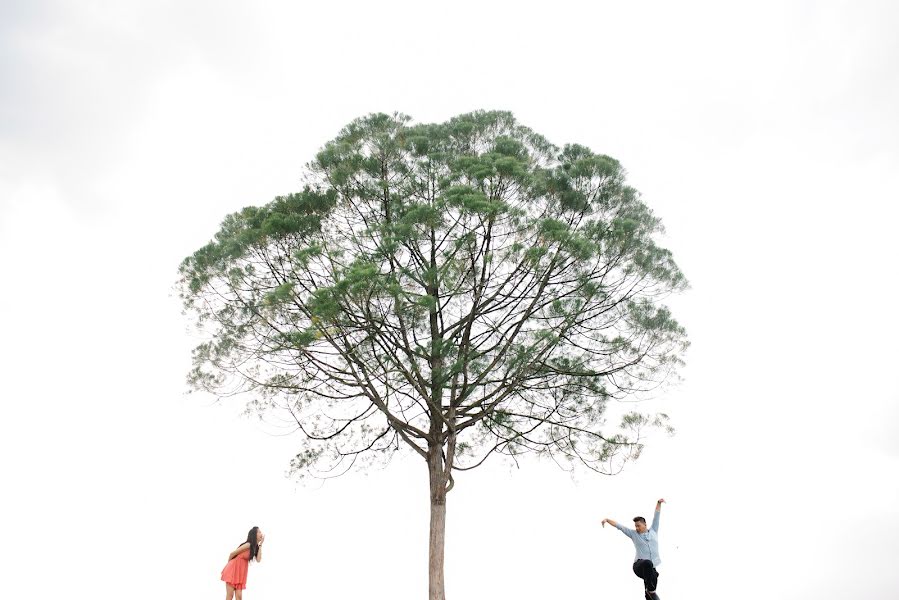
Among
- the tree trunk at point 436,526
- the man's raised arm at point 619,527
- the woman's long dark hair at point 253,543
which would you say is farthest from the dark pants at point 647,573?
the woman's long dark hair at point 253,543

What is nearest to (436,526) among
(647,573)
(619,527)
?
(619,527)

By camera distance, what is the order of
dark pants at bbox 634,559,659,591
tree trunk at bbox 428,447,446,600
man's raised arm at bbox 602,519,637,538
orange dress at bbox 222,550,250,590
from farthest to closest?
tree trunk at bbox 428,447,446,600
man's raised arm at bbox 602,519,637,538
dark pants at bbox 634,559,659,591
orange dress at bbox 222,550,250,590

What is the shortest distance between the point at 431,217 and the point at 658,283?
3.17 meters

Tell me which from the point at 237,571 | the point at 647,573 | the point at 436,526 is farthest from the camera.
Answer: the point at 436,526

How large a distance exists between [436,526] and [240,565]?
248cm

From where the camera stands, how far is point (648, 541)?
781 centimetres

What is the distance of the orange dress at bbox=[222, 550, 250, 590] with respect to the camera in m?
7.57

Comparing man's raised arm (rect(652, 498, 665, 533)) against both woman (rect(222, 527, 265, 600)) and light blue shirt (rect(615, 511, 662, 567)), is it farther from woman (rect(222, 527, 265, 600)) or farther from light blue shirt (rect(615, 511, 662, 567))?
woman (rect(222, 527, 265, 600))

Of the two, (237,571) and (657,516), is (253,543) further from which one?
(657,516)

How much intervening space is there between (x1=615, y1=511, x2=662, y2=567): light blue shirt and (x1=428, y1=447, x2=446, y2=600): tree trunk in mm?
2273

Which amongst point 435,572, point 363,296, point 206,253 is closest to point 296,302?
point 363,296

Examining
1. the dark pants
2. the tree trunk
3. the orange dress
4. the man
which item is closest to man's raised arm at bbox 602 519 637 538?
the man

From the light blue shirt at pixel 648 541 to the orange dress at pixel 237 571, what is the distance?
366 cm

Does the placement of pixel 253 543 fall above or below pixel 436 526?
below
